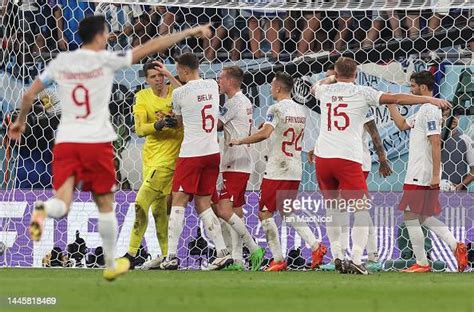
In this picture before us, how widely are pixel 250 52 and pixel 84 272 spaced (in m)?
3.48

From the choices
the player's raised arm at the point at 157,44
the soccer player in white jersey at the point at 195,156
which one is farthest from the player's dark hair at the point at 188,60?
the player's raised arm at the point at 157,44

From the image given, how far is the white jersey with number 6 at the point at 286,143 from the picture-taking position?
12.0m

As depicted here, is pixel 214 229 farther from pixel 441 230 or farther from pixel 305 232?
pixel 441 230

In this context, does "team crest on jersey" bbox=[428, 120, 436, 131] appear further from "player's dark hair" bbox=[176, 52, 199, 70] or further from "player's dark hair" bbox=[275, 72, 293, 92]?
"player's dark hair" bbox=[176, 52, 199, 70]

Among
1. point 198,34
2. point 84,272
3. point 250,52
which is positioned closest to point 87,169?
point 198,34

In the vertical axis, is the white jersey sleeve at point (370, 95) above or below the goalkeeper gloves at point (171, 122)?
above

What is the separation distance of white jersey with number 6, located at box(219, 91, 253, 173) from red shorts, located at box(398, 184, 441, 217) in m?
1.60

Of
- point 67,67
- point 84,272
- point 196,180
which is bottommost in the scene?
point 84,272

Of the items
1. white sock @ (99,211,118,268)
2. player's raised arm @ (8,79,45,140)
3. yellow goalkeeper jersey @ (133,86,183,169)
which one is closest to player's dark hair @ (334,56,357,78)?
yellow goalkeeper jersey @ (133,86,183,169)

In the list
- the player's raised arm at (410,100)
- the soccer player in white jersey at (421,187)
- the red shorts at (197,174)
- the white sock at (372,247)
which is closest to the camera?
the player's raised arm at (410,100)

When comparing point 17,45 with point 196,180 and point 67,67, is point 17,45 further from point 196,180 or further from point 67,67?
point 67,67

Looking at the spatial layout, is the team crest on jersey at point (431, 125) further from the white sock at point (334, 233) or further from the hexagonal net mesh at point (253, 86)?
the white sock at point (334, 233)

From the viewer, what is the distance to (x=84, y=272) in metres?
11.2

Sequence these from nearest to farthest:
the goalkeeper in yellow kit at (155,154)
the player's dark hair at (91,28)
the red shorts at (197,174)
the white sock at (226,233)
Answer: the player's dark hair at (91,28)
the red shorts at (197,174)
the goalkeeper in yellow kit at (155,154)
the white sock at (226,233)
